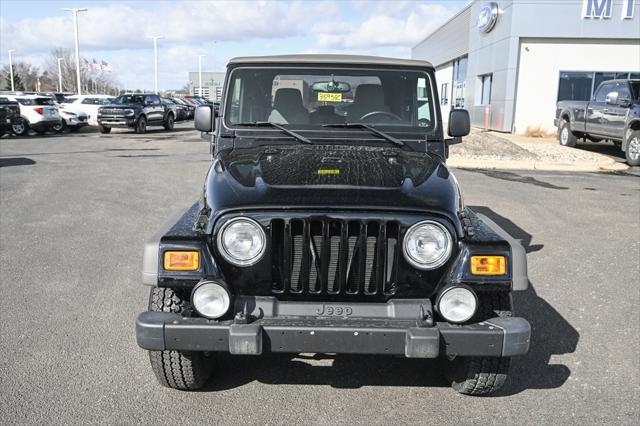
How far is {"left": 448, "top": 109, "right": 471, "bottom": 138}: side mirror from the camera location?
4.76 metres

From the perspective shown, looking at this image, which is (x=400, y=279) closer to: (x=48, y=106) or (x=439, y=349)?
(x=439, y=349)

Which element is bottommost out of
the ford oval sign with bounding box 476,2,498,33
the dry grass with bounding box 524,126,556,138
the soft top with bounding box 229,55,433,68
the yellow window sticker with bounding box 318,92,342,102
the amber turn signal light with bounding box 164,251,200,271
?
the dry grass with bounding box 524,126,556,138

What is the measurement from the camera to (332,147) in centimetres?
419

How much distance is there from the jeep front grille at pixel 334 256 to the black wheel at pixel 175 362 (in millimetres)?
553

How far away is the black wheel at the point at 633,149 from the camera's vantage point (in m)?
14.3

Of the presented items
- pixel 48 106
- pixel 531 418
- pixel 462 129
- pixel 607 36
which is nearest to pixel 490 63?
pixel 607 36

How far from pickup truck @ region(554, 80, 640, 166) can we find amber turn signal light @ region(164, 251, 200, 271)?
13.7 m

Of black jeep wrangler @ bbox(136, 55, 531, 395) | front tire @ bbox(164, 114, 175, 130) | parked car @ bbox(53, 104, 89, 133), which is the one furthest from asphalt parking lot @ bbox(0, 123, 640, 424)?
front tire @ bbox(164, 114, 175, 130)

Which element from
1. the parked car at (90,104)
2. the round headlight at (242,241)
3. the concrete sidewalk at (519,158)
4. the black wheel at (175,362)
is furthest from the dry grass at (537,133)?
the round headlight at (242,241)

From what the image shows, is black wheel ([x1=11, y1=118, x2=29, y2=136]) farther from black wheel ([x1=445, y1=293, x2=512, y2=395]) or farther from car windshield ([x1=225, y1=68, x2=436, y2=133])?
black wheel ([x1=445, y1=293, x2=512, y2=395])

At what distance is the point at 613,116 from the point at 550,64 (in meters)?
9.39

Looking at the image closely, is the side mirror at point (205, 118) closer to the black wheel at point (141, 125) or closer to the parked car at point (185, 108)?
the black wheel at point (141, 125)

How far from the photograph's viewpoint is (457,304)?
302 cm

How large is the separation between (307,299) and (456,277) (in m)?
0.75
